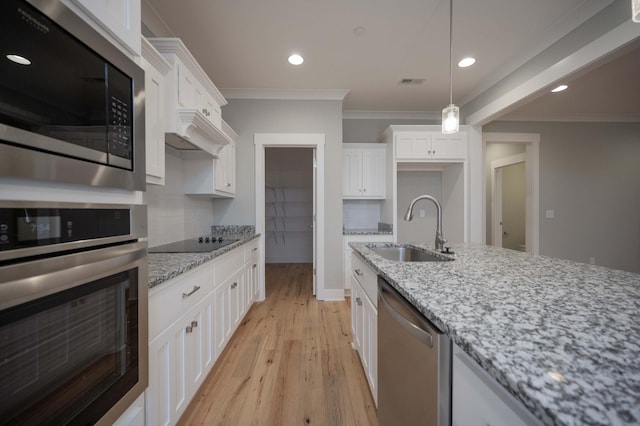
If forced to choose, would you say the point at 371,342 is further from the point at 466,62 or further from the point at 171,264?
the point at 466,62

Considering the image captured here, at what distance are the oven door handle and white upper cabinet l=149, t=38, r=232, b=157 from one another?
1215 mm

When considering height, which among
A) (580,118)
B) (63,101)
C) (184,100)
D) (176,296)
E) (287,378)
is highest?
(580,118)

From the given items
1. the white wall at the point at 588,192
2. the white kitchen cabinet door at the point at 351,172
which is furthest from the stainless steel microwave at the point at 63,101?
the white wall at the point at 588,192

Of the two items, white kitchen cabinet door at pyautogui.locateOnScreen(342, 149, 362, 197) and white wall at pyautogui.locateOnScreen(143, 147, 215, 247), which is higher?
white kitchen cabinet door at pyautogui.locateOnScreen(342, 149, 362, 197)

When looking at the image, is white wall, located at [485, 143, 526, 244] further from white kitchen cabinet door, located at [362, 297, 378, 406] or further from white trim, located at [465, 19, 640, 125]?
white kitchen cabinet door, located at [362, 297, 378, 406]

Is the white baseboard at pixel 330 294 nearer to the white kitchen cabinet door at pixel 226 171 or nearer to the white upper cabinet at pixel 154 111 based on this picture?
the white kitchen cabinet door at pixel 226 171

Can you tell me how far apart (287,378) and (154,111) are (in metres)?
1.98

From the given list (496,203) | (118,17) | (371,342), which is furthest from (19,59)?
(496,203)

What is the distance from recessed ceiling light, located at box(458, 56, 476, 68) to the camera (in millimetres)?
2619

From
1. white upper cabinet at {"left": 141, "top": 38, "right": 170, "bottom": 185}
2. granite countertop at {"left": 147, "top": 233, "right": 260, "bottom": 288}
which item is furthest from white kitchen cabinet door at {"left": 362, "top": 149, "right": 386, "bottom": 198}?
white upper cabinet at {"left": 141, "top": 38, "right": 170, "bottom": 185}

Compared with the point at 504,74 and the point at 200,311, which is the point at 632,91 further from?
the point at 200,311

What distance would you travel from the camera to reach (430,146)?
136 inches

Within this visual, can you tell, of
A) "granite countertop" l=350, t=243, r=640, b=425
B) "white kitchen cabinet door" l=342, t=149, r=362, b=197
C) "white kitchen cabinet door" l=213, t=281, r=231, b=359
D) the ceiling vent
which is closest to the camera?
"granite countertop" l=350, t=243, r=640, b=425

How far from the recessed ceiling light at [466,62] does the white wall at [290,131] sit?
144 cm
